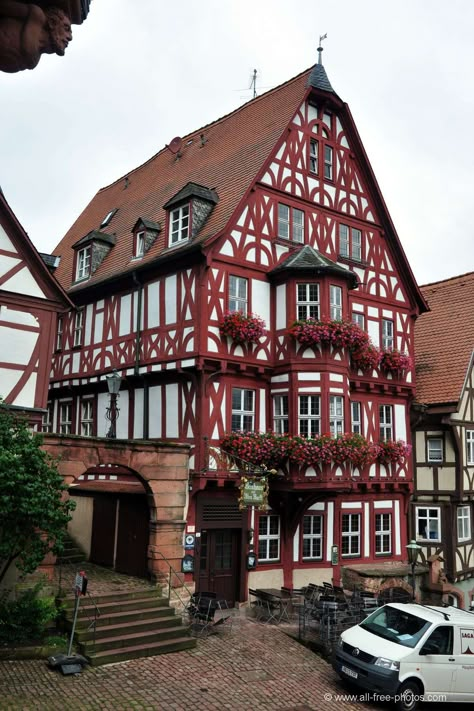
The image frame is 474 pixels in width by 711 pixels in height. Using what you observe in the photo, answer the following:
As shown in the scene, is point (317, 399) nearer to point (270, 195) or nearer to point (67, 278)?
point (270, 195)

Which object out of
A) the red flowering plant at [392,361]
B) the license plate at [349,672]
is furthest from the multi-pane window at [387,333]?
the license plate at [349,672]

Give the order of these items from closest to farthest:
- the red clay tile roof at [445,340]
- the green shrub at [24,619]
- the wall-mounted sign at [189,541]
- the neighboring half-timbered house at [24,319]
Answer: the green shrub at [24,619] < the neighboring half-timbered house at [24,319] < the wall-mounted sign at [189,541] < the red clay tile roof at [445,340]

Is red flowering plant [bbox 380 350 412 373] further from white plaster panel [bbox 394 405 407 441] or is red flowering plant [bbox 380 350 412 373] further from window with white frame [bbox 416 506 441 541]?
window with white frame [bbox 416 506 441 541]

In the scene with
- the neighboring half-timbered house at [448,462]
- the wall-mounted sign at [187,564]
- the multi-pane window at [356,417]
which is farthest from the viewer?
the neighboring half-timbered house at [448,462]

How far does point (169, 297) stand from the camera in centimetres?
1916

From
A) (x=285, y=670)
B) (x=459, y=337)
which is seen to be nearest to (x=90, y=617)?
(x=285, y=670)

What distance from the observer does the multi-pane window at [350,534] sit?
68.6 feet

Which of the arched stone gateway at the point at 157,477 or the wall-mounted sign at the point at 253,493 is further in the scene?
the wall-mounted sign at the point at 253,493

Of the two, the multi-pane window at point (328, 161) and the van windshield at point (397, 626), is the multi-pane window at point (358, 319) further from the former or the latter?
the van windshield at point (397, 626)

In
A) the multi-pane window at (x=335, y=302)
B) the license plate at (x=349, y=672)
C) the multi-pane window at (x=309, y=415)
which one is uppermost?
the multi-pane window at (x=335, y=302)

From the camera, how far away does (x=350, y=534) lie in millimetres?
21047

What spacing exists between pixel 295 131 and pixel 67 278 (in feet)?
34.0

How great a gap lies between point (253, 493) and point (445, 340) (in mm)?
13125

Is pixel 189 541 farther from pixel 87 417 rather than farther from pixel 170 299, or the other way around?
pixel 87 417
